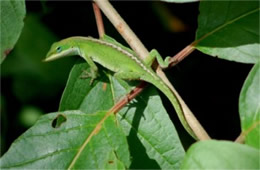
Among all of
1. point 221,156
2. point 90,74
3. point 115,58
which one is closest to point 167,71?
point 115,58

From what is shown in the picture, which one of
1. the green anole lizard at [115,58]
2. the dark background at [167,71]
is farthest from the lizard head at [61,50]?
the dark background at [167,71]

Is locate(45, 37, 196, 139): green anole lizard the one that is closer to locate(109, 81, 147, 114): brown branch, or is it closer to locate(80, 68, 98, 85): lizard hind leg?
locate(80, 68, 98, 85): lizard hind leg

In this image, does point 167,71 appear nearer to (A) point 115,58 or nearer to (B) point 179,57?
(A) point 115,58

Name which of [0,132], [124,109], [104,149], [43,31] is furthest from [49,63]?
[104,149]

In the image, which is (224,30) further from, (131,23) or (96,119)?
(131,23)

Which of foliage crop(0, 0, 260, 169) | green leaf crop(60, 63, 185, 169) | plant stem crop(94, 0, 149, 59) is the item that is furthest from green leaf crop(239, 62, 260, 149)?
plant stem crop(94, 0, 149, 59)

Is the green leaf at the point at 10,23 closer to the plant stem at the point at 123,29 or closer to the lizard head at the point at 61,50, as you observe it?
the plant stem at the point at 123,29
